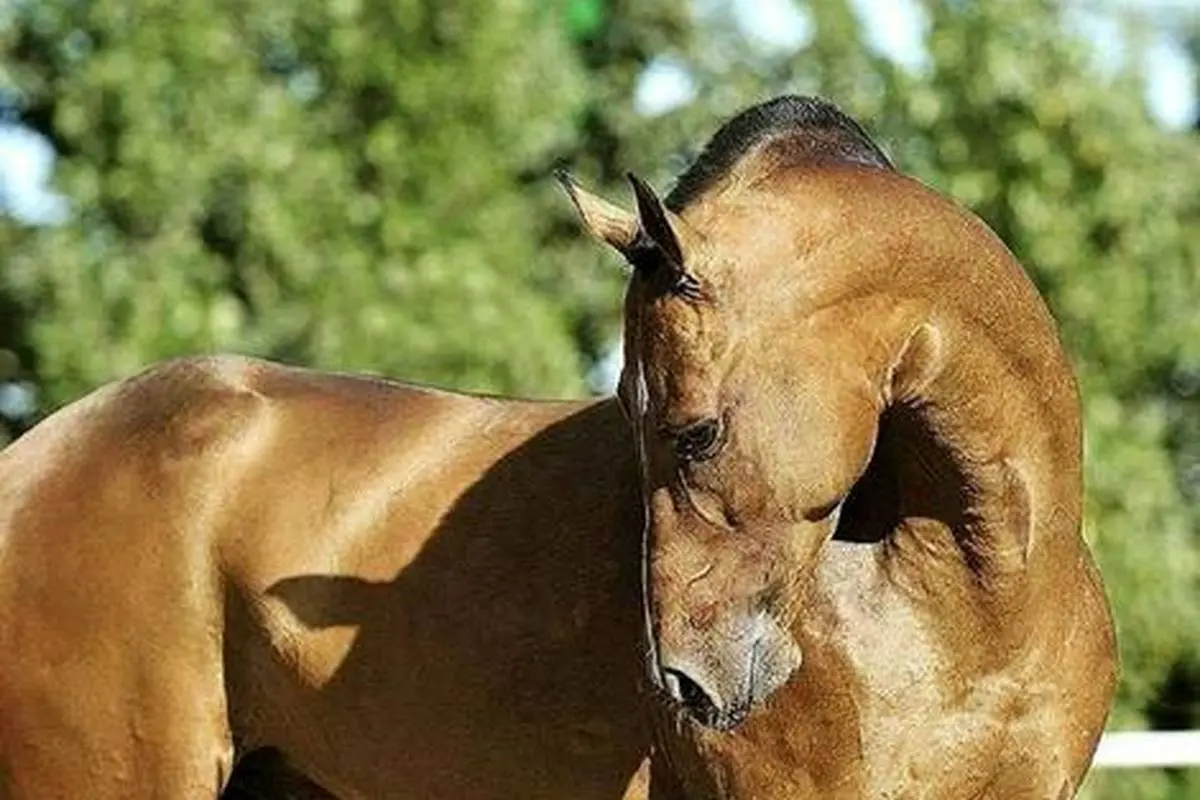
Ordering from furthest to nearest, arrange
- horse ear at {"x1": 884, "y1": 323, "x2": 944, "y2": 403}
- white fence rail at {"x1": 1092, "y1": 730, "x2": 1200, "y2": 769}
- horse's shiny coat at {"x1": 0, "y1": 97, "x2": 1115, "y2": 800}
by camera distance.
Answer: white fence rail at {"x1": 1092, "y1": 730, "x2": 1200, "y2": 769} < horse ear at {"x1": 884, "y1": 323, "x2": 944, "y2": 403} < horse's shiny coat at {"x1": 0, "y1": 97, "x2": 1115, "y2": 800}

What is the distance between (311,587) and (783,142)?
4.65 ft

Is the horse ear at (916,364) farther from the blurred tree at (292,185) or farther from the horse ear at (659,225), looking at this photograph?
the blurred tree at (292,185)

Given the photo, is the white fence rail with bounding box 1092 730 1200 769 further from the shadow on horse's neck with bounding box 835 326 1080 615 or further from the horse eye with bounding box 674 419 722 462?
the horse eye with bounding box 674 419 722 462

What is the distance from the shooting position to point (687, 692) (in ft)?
12.2

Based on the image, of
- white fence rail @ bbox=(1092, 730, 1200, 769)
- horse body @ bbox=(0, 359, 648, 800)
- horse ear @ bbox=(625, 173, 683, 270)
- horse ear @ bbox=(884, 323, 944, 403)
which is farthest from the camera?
white fence rail @ bbox=(1092, 730, 1200, 769)

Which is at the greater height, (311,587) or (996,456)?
(996,456)

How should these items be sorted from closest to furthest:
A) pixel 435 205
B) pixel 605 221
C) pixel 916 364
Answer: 1. pixel 605 221
2. pixel 916 364
3. pixel 435 205

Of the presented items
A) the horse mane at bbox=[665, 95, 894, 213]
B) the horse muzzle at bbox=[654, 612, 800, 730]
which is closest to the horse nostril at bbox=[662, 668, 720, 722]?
the horse muzzle at bbox=[654, 612, 800, 730]

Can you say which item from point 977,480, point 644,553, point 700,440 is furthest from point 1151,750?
point 700,440

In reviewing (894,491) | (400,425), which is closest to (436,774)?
(400,425)

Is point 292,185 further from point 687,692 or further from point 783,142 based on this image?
point 687,692

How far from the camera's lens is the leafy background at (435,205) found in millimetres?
9977

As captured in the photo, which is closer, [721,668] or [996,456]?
[721,668]

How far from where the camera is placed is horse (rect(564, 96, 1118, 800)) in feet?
12.2
